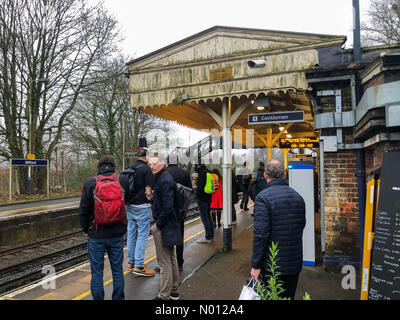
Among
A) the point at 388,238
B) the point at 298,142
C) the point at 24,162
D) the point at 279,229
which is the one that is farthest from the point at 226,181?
the point at 24,162

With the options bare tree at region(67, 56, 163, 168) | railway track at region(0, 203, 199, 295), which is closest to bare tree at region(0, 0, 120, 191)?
bare tree at region(67, 56, 163, 168)

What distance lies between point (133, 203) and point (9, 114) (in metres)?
18.5

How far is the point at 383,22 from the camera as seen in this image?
64.3 feet

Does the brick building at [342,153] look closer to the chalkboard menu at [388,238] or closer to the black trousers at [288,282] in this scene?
the chalkboard menu at [388,238]

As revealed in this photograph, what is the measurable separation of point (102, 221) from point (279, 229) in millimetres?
1921

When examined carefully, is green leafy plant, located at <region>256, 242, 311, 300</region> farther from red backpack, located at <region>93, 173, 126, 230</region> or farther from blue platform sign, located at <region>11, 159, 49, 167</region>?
blue platform sign, located at <region>11, 159, 49, 167</region>

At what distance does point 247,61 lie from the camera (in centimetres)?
603

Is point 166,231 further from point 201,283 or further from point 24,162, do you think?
point 24,162

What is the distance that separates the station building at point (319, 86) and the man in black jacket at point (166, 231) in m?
2.48

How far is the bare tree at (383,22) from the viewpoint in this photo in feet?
61.3

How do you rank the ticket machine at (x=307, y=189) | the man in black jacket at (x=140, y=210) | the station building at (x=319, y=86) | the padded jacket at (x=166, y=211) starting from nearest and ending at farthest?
the padded jacket at (x=166, y=211)
the station building at (x=319, y=86)
the man in black jacket at (x=140, y=210)
the ticket machine at (x=307, y=189)

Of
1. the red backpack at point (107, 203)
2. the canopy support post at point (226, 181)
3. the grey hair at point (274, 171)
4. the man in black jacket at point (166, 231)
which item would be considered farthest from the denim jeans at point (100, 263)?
the canopy support post at point (226, 181)
